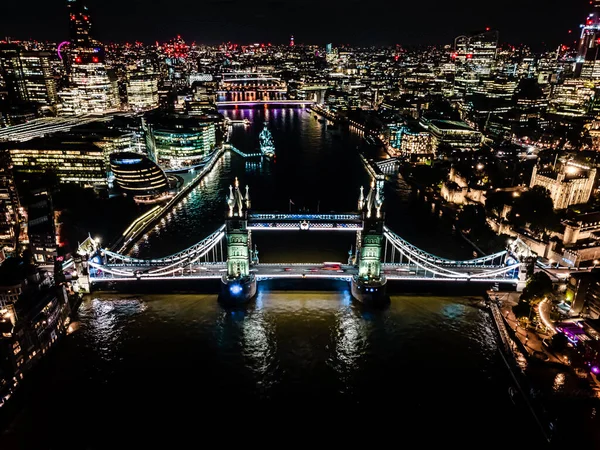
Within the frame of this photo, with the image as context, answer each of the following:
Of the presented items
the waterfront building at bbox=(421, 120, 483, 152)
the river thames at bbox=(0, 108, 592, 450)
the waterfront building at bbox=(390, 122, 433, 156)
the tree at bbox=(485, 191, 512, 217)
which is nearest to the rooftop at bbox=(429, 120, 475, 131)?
the waterfront building at bbox=(421, 120, 483, 152)

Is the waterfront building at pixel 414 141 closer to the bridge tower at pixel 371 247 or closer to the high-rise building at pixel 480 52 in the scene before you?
the bridge tower at pixel 371 247

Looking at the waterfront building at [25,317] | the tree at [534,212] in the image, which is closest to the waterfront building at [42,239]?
the waterfront building at [25,317]

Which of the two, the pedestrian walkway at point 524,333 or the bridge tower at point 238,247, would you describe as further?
the bridge tower at point 238,247

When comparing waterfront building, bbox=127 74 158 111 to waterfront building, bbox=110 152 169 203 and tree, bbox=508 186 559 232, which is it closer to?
waterfront building, bbox=110 152 169 203

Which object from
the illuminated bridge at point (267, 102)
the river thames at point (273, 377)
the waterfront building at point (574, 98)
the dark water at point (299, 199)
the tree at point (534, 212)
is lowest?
the river thames at point (273, 377)

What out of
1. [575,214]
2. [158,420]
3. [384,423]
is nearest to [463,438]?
[384,423]

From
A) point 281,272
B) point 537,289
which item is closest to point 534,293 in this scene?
point 537,289
